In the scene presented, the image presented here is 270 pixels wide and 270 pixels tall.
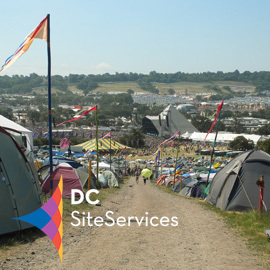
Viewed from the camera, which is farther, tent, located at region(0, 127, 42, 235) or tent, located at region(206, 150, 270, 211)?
tent, located at region(206, 150, 270, 211)

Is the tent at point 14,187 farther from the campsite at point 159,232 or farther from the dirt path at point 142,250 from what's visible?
the dirt path at point 142,250

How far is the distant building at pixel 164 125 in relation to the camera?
146625 mm

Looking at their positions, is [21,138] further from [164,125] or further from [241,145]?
[164,125]

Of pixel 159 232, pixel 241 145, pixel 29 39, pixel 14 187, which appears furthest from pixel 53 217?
pixel 241 145

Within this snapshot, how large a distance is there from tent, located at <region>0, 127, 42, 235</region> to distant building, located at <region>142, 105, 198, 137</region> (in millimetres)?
134278

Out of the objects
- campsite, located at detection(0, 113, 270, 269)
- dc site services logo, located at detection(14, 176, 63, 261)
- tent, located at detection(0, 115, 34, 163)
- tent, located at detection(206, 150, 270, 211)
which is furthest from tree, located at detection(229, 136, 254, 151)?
dc site services logo, located at detection(14, 176, 63, 261)

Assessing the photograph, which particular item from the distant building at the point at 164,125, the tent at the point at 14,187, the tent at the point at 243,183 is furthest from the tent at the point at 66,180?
the distant building at the point at 164,125

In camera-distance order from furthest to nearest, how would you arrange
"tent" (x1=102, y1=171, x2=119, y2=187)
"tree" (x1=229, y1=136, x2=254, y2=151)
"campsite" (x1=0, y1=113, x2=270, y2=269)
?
"tree" (x1=229, y1=136, x2=254, y2=151) → "tent" (x1=102, y1=171, x2=119, y2=187) → "campsite" (x1=0, y1=113, x2=270, y2=269)

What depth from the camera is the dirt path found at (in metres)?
6.86

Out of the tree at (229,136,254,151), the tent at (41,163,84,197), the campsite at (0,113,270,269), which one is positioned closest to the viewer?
the campsite at (0,113,270,269)

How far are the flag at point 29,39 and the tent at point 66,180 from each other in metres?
6.81

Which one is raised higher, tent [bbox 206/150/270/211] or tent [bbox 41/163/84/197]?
tent [bbox 206/150/270/211]

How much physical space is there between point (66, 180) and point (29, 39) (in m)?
7.20

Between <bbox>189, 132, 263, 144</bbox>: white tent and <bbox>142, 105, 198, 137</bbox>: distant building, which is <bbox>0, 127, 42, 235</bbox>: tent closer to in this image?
<bbox>189, 132, 263, 144</bbox>: white tent
